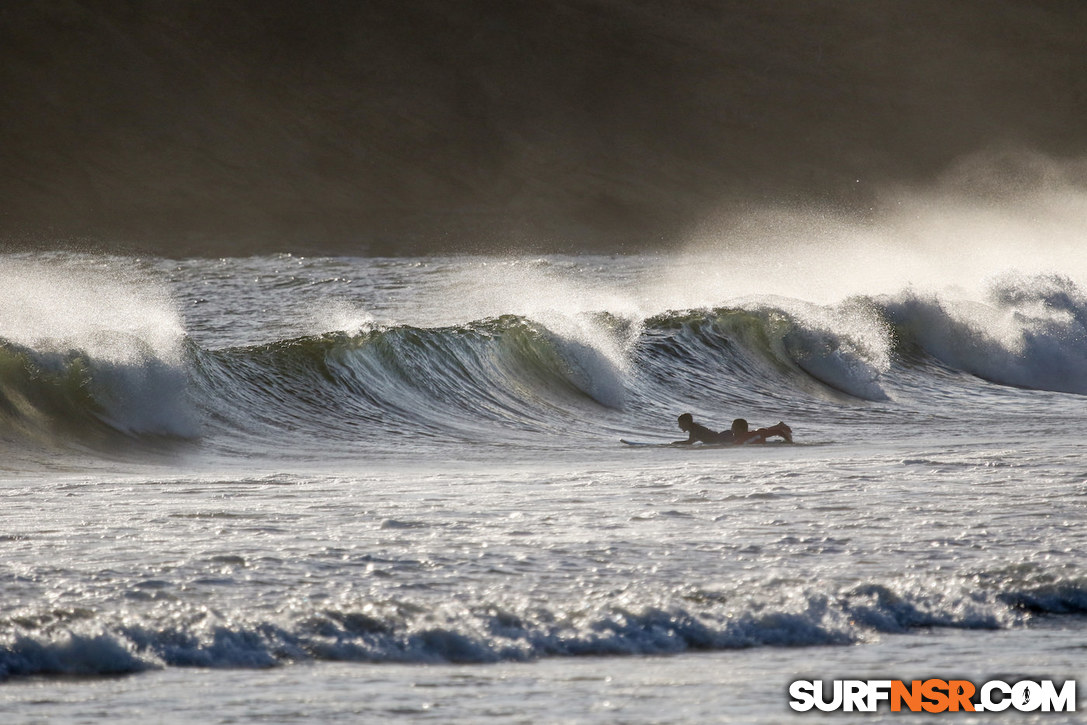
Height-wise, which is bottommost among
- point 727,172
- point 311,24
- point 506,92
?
point 727,172

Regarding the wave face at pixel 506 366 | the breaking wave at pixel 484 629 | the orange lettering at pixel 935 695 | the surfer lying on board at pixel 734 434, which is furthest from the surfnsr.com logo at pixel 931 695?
the wave face at pixel 506 366

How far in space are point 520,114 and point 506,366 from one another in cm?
11517

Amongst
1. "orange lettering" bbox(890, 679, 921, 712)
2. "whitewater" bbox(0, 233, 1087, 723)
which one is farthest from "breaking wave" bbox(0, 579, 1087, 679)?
"orange lettering" bbox(890, 679, 921, 712)

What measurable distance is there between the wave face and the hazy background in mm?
80594

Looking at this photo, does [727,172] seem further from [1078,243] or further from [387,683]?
[387,683]

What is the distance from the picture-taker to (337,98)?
130750 millimetres

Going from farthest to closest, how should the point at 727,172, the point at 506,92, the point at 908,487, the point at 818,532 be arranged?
the point at 506,92 < the point at 727,172 < the point at 908,487 < the point at 818,532

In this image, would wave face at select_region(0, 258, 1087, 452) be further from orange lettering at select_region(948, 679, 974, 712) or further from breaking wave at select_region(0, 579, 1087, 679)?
orange lettering at select_region(948, 679, 974, 712)

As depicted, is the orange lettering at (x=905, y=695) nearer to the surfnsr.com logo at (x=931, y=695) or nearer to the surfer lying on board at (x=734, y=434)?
the surfnsr.com logo at (x=931, y=695)

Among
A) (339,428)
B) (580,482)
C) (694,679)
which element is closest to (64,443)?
(339,428)

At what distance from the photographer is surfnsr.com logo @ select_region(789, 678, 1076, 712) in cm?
435

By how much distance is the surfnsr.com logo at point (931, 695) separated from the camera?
435 cm

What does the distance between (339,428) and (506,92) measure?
121 meters

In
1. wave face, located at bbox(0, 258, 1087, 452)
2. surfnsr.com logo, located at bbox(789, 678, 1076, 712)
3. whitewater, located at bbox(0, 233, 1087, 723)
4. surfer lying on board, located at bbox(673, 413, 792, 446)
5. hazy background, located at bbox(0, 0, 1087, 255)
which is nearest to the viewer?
surfnsr.com logo, located at bbox(789, 678, 1076, 712)
